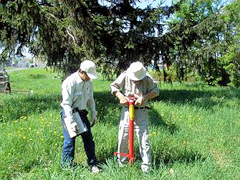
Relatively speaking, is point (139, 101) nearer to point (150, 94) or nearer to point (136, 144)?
point (150, 94)

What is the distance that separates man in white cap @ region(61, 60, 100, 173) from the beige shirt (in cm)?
35

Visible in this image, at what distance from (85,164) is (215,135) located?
2.78 metres

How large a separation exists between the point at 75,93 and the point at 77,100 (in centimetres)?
11

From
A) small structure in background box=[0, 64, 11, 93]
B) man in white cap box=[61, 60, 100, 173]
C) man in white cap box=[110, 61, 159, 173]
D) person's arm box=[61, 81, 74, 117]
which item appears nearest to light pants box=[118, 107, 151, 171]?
man in white cap box=[110, 61, 159, 173]

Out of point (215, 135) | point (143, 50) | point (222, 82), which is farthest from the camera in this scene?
point (222, 82)

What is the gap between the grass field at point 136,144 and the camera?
3949 mm

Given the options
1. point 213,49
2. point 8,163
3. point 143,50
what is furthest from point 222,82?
point 8,163

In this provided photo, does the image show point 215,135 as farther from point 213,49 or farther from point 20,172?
point 213,49

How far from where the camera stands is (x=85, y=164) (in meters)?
4.59

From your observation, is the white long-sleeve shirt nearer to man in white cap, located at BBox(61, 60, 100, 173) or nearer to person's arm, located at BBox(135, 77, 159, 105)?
man in white cap, located at BBox(61, 60, 100, 173)

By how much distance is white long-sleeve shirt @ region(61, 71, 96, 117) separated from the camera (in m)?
4.12

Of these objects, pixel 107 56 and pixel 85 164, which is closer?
pixel 85 164

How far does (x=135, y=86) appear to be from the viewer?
4285 mm

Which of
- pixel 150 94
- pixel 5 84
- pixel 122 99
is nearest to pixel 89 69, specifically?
pixel 122 99
